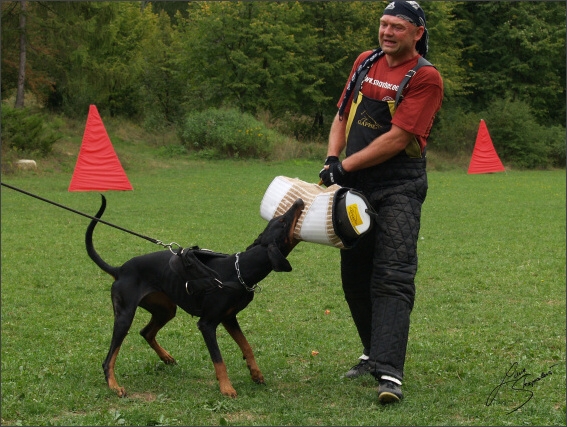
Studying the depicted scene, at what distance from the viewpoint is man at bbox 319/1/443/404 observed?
4.27m

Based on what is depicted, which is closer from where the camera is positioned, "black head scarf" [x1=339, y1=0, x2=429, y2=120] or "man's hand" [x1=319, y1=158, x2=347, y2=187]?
"black head scarf" [x1=339, y1=0, x2=429, y2=120]

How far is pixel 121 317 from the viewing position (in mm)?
4480

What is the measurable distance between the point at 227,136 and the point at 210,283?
24120 mm

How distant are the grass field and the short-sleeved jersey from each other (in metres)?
1.54

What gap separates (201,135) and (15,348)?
78.8ft

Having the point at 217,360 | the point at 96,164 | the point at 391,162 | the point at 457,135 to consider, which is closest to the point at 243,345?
the point at 217,360

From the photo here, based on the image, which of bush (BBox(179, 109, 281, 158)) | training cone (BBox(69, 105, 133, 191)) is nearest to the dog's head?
training cone (BBox(69, 105, 133, 191))

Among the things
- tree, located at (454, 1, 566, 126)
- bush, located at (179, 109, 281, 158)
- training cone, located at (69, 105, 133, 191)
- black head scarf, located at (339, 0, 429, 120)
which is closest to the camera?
black head scarf, located at (339, 0, 429, 120)

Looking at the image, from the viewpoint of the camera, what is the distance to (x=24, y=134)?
22609 mm

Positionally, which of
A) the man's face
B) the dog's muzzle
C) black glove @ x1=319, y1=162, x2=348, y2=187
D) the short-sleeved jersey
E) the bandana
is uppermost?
the bandana

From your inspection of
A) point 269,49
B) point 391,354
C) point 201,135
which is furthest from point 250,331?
point 269,49

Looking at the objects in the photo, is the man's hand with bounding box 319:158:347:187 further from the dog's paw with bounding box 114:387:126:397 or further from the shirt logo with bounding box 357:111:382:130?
the dog's paw with bounding box 114:387:126:397

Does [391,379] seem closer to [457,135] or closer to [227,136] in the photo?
[227,136]

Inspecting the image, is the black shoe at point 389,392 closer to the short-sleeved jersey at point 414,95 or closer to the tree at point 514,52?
the short-sleeved jersey at point 414,95
